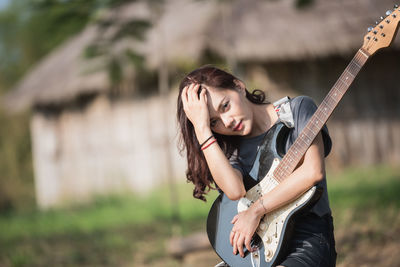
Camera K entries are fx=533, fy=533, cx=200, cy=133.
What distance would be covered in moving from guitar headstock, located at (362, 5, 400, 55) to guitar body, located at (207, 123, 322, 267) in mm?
459

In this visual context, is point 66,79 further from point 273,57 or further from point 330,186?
point 330,186

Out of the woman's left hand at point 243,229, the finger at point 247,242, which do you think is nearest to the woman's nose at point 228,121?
the woman's left hand at point 243,229

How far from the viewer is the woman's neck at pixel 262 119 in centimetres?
226

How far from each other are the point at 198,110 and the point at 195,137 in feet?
0.56

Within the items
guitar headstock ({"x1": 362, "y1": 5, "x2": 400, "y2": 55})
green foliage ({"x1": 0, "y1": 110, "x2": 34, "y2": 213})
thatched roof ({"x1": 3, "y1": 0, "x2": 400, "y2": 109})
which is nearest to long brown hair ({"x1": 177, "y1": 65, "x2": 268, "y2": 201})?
guitar headstock ({"x1": 362, "y1": 5, "x2": 400, "y2": 55})

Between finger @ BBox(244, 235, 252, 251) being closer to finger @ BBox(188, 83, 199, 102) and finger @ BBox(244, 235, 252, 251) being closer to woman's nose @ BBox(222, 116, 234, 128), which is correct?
woman's nose @ BBox(222, 116, 234, 128)

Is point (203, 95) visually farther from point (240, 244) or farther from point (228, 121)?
point (240, 244)

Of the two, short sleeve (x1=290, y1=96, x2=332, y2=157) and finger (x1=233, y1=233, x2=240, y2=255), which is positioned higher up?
short sleeve (x1=290, y1=96, x2=332, y2=157)

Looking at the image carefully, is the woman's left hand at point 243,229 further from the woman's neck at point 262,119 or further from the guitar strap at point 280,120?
the woman's neck at point 262,119

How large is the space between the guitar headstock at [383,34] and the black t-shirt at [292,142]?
1.04ft

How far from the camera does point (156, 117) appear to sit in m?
10.9

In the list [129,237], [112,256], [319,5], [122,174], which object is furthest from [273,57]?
[112,256]

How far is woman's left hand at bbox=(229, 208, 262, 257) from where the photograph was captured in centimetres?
206

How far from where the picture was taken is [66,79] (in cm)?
1175
